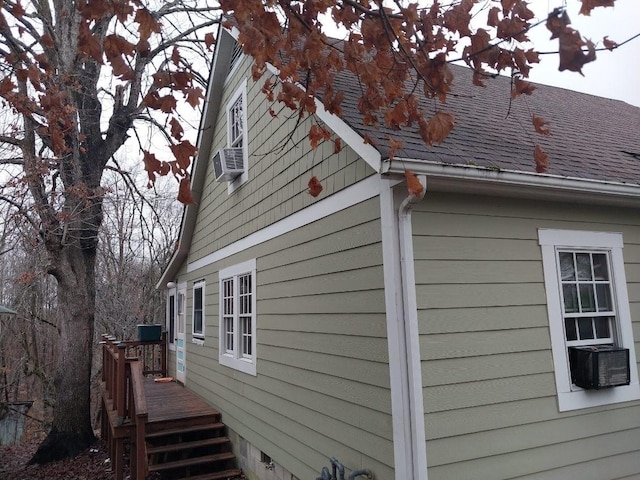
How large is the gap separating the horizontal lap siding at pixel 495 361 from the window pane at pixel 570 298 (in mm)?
326

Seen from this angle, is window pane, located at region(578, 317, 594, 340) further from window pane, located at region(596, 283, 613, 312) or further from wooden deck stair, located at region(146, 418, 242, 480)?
wooden deck stair, located at region(146, 418, 242, 480)

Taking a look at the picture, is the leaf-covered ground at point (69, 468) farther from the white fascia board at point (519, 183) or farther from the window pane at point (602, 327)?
the window pane at point (602, 327)

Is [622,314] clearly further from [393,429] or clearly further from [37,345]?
[37,345]

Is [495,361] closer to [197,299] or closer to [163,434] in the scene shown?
[163,434]

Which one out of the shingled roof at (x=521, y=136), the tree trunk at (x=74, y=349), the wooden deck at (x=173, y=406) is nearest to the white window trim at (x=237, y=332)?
the wooden deck at (x=173, y=406)

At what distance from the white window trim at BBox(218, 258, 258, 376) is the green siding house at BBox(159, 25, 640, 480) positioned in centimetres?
42

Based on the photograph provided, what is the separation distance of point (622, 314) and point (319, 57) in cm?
371

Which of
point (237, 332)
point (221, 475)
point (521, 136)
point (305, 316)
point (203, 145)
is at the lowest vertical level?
point (221, 475)

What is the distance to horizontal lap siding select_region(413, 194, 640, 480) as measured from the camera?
3.62 m

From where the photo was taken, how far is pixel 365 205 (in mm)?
4078

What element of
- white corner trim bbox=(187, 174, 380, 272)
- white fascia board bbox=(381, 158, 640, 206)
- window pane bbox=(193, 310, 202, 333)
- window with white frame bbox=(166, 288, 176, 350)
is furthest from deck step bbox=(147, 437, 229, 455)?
white fascia board bbox=(381, 158, 640, 206)

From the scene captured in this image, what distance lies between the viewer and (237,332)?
23.2 ft

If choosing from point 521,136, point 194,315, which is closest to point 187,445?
point 194,315

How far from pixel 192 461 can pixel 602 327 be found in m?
5.49
